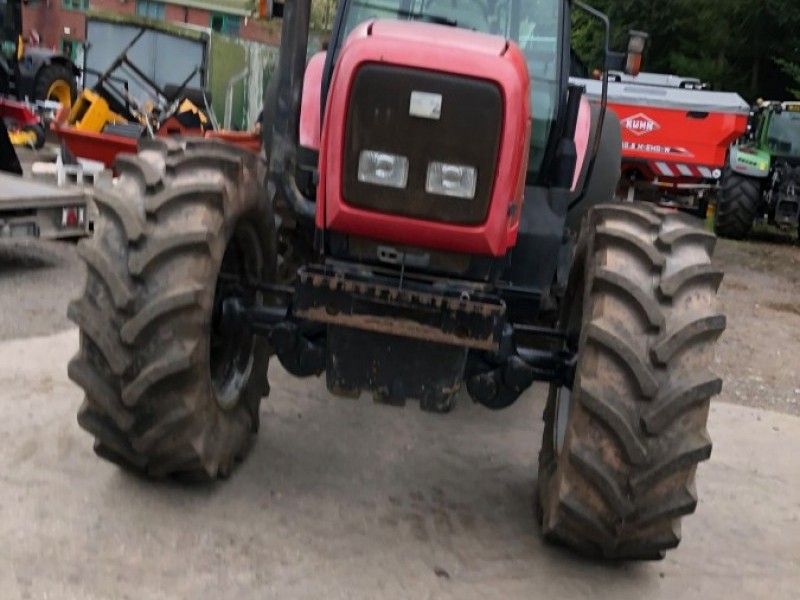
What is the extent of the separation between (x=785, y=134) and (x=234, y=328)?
13.9m

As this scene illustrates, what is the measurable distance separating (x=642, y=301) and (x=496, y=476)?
1441 mm

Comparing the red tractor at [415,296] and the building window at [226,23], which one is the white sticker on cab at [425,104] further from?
the building window at [226,23]

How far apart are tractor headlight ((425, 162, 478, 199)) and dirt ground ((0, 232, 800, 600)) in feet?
4.42

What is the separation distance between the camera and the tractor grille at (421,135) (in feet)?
11.4

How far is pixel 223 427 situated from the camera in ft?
13.3

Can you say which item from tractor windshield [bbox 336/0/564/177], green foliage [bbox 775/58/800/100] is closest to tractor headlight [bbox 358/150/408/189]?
tractor windshield [bbox 336/0/564/177]

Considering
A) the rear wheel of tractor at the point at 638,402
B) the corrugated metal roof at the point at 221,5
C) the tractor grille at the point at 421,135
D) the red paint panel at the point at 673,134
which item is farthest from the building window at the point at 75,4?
the rear wheel of tractor at the point at 638,402

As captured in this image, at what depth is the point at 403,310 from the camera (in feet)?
12.0

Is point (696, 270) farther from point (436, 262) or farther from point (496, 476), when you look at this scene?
point (496, 476)

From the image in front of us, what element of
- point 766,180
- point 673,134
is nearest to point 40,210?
point 673,134

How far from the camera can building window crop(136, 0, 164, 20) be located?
29234mm

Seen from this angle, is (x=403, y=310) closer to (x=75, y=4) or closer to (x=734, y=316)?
(x=734, y=316)

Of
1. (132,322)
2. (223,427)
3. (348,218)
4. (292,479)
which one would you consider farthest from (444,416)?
(132,322)

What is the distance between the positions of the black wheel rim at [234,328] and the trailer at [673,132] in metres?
8.75
